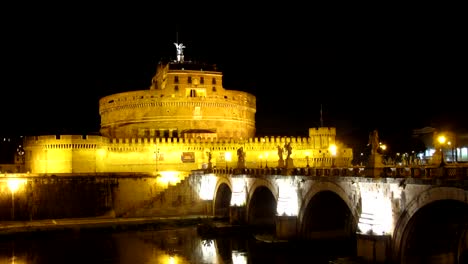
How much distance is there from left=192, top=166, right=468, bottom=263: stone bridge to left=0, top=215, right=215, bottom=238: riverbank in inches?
529

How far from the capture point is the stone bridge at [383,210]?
21.3 meters

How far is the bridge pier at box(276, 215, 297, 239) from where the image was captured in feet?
107

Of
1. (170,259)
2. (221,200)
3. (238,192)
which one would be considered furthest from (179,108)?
(170,259)

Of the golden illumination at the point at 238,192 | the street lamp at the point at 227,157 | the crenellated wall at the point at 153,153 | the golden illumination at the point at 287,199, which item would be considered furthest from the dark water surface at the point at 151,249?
the street lamp at the point at 227,157

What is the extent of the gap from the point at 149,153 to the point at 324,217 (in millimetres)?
30109

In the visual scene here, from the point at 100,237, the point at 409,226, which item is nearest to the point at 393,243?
the point at 409,226

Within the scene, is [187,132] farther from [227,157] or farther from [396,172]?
[396,172]

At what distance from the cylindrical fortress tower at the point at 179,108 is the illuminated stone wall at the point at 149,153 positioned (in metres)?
3.85

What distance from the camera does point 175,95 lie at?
6588 centimetres

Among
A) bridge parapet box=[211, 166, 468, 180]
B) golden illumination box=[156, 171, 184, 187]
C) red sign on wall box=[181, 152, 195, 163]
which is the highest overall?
red sign on wall box=[181, 152, 195, 163]

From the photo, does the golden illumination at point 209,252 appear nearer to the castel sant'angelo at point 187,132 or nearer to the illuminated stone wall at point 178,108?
the castel sant'angelo at point 187,132

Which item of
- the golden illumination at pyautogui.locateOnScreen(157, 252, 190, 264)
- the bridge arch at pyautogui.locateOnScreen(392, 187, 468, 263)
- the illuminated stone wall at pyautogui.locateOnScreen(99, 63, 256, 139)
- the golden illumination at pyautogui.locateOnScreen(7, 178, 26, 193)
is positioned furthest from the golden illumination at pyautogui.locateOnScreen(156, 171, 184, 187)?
the bridge arch at pyautogui.locateOnScreen(392, 187, 468, 263)

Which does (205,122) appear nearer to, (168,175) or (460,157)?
(168,175)

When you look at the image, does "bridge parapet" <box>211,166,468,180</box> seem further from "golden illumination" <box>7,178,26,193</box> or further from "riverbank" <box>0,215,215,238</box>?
"golden illumination" <box>7,178,26,193</box>
